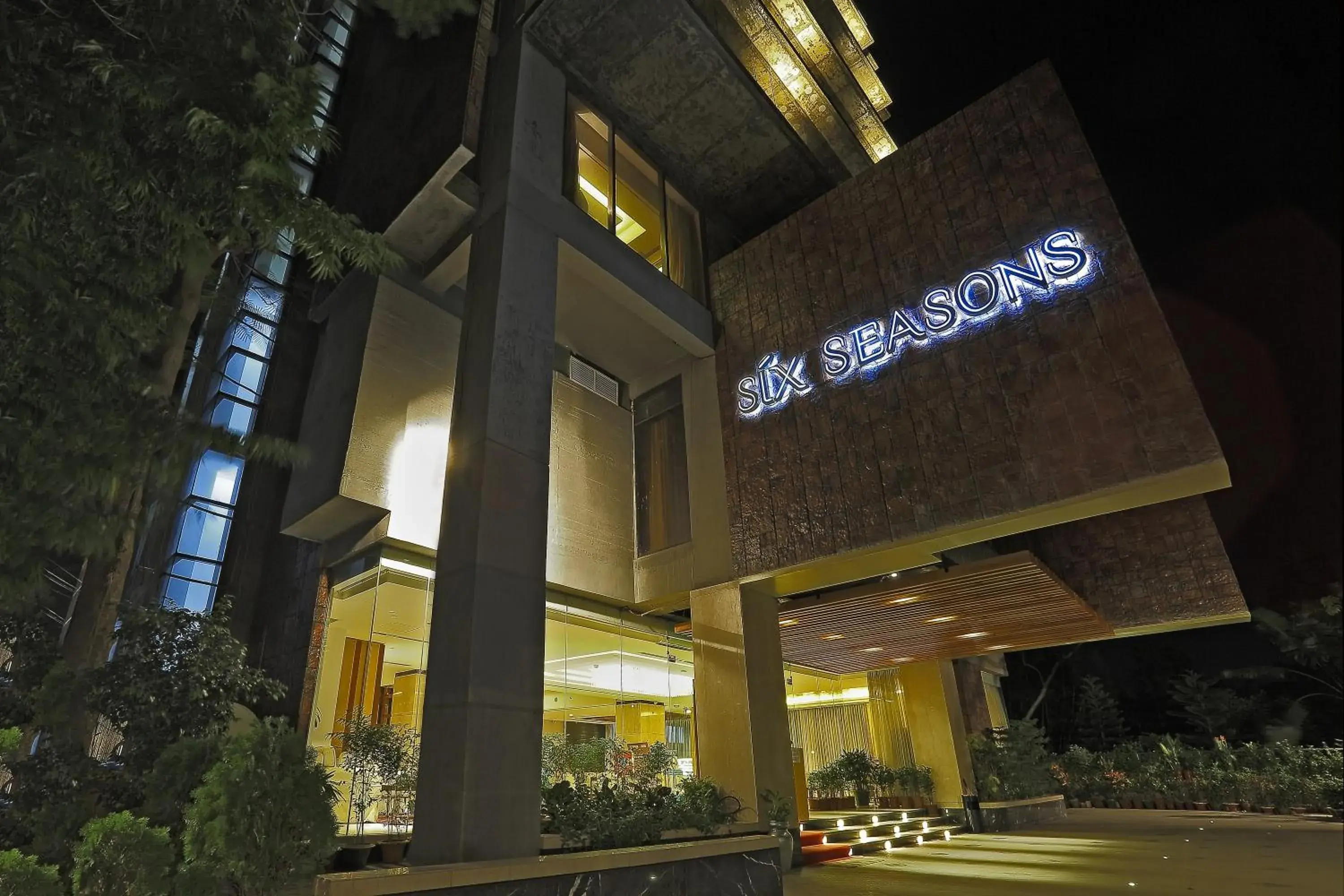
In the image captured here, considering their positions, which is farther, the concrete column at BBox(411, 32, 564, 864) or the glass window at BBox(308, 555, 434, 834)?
the glass window at BBox(308, 555, 434, 834)

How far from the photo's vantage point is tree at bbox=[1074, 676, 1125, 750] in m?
26.3

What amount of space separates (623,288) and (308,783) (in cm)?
786

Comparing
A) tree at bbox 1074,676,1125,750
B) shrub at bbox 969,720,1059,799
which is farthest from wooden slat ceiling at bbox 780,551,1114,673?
tree at bbox 1074,676,1125,750

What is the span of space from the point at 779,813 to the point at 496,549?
5.20m

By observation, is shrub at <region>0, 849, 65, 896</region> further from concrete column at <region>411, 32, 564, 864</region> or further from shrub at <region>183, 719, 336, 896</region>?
concrete column at <region>411, 32, 564, 864</region>

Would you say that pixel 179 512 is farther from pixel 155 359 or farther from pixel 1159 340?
pixel 1159 340

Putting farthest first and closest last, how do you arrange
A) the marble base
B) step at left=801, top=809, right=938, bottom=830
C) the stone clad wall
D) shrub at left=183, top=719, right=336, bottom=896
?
1. step at left=801, top=809, right=938, bottom=830
2. the stone clad wall
3. the marble base
4. shrub at left=183, top=719, right=336, bottom=896

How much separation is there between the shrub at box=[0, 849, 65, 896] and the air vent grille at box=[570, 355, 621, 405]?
899 cm

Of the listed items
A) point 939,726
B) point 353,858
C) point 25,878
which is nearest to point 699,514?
point 353,858

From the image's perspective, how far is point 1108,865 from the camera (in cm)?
855

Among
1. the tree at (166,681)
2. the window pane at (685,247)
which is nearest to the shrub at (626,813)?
the tree at (166,681)

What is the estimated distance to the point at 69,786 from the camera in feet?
16.3

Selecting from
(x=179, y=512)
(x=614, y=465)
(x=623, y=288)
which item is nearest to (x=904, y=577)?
(x=614, y=465)

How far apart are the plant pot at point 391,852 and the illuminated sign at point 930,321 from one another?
23.1ft
